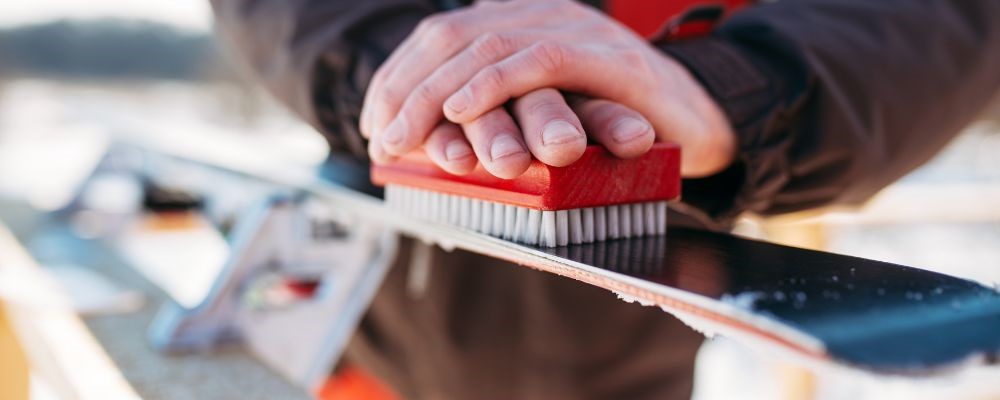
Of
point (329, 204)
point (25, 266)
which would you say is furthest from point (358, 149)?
point (25, 266)

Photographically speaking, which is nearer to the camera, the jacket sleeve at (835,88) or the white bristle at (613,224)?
the white bristle at (613,224)

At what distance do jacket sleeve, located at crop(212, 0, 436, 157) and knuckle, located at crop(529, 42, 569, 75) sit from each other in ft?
1.08

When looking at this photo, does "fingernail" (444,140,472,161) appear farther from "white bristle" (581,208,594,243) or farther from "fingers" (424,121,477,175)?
"white bristle" (581,208,594,243)

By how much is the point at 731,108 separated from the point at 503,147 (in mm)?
341

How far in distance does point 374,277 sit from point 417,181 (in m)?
0.28

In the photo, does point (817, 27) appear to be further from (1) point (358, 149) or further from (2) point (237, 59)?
(2) point (237, 59)

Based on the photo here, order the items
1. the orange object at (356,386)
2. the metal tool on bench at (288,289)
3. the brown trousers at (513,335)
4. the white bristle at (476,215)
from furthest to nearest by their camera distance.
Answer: the orange object at (356,386) → the brown trousers at (513,335) → the metal tool on bench at (288,289) → the white bristle at (476,215)

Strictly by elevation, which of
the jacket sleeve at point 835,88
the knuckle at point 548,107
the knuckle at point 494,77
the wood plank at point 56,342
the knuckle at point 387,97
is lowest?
the wood plank at point 56,342

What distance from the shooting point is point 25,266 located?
126 centimetres

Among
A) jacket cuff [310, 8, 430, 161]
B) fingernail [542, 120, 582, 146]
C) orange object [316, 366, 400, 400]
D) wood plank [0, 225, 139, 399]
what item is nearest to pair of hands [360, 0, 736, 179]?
fingernail [542, 120, 582, 146]

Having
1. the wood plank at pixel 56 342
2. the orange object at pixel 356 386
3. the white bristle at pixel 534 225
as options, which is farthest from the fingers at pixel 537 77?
the orange object at pixel 356 386

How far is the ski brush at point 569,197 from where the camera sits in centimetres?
56

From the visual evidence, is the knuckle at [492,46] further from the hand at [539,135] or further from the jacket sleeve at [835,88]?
the jacket sleeve at [835,88]

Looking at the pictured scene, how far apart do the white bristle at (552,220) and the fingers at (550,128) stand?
0.17 ft
